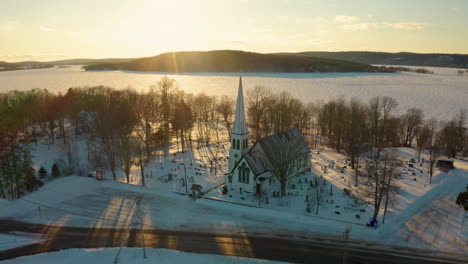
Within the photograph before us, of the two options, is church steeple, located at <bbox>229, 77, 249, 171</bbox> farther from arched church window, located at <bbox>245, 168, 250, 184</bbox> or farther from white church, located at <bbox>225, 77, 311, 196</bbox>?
arched church window, located at <bbox>245, 168, 250, 184</bbox>

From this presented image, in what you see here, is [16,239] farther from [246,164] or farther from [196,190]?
[246,164]

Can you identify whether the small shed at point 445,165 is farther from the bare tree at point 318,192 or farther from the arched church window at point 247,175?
the arched church window at point 247,175

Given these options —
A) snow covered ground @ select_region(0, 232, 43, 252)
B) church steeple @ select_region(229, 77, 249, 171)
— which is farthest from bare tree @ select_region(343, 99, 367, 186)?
snow covered ground @ select_region(0, 232, 43, 252)

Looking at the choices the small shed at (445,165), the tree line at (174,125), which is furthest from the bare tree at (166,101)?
the small shed at (445,165)

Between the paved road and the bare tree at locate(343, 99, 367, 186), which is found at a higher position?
the bare tree at locate(343, 99, 367, 186)

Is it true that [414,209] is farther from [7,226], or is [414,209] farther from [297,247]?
[7,226]

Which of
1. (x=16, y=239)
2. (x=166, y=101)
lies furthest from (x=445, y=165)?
(x=16, y=239)
